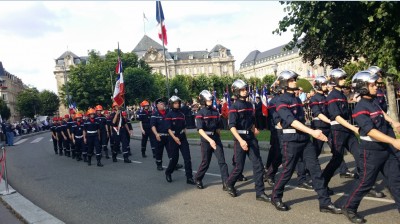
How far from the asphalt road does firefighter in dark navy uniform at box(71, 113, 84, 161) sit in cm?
317

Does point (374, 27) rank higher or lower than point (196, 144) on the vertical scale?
higher

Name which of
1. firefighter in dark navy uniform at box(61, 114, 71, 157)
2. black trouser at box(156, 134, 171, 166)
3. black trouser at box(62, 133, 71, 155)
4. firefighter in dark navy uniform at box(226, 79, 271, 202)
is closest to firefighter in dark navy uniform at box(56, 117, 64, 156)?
firefighter in dark navy uniform at box(61, 114, 71, 157)

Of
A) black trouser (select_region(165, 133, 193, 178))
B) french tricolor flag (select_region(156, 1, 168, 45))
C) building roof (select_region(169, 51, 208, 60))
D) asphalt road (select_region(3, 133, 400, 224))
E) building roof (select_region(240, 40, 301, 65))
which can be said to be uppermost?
building roof (select_region(169, 51, 208, 60))

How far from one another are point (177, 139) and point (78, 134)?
7430 mm

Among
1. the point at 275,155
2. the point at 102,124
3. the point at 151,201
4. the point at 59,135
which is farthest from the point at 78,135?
the point at 275,155

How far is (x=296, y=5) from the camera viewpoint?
14641mm

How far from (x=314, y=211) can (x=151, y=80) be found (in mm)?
63879

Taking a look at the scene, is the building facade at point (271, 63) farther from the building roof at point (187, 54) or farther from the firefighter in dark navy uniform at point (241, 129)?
the firefighter in dark navy uniform at point (241, 129)

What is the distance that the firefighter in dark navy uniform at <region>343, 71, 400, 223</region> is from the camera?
5.14m

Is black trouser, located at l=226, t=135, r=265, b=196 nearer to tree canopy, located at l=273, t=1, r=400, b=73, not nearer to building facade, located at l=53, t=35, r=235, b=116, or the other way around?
tree canopy, located at l=273, t=1, r=400, b=73

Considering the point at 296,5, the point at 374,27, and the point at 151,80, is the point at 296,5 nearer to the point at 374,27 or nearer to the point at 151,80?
the point at 374,27

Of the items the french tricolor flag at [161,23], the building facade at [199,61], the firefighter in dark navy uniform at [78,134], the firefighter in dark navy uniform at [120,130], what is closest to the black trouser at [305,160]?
the firefighter in dark navy uniform at [120,130]

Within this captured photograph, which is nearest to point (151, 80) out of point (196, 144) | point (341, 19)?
point (196, 144)

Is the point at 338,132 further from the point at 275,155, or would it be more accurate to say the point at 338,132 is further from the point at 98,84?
the point at 98,84
